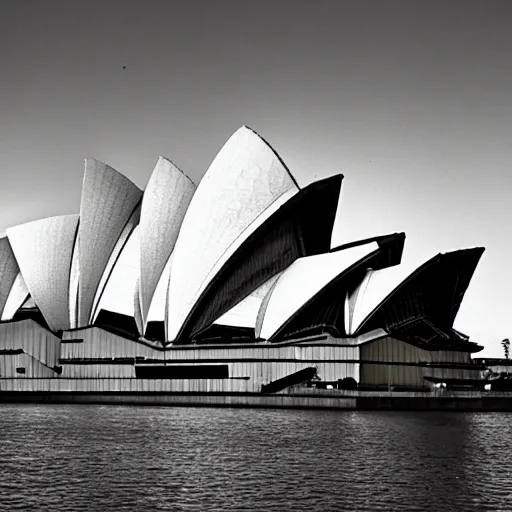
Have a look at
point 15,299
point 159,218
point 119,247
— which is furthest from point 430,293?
point 15,299

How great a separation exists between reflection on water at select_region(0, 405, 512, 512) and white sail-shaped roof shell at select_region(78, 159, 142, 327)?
19809 millimetres

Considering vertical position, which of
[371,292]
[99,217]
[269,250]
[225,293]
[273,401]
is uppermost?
[99,217]

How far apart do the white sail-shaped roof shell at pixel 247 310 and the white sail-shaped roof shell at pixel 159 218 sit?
4.65 metres

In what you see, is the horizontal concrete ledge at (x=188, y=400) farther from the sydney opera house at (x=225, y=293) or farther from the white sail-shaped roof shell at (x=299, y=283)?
the white sail-shaped roof shell at (x=299, y=283)

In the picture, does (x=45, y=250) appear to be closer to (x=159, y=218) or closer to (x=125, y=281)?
(x=125, y=281)

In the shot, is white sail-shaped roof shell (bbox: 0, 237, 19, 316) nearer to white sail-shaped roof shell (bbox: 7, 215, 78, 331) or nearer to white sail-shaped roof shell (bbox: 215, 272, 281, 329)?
white sail-shaped roof shell (bbox: 7, 215, 78, 331)

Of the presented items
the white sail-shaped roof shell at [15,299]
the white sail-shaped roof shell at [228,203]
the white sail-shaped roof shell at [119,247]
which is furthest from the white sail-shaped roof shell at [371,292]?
the white sail-shaped roof shell at [15,299]

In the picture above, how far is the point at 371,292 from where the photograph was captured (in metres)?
50.2

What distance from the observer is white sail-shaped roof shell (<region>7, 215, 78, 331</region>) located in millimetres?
54906

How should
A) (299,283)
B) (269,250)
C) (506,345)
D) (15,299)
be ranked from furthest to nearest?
(506,345) < (15,299) < (269,250) < (299,283)

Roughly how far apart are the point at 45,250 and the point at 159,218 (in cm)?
760

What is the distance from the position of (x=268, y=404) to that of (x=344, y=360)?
14.6 feet

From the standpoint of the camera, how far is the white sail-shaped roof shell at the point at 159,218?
51.8 metres

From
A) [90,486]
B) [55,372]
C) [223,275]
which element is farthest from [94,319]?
[90,486]
